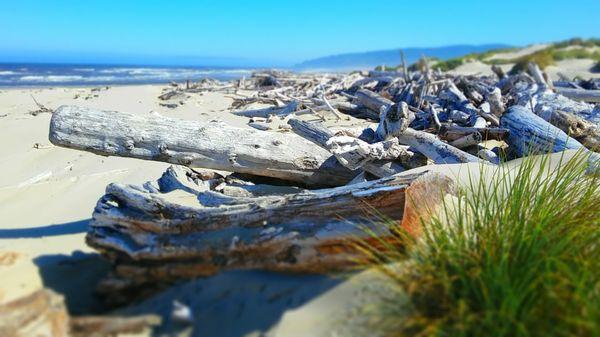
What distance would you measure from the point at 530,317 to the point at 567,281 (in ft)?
0.76

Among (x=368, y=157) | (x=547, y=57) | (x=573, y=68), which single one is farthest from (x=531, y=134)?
(x=547, y=57)

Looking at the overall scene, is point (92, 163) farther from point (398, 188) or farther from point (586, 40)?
point (586, 40)

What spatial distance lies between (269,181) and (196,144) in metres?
0.98

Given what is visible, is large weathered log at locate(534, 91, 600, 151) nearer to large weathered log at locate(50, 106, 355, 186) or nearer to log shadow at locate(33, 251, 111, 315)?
large weathered log at locate(50, 106, 355, 186)

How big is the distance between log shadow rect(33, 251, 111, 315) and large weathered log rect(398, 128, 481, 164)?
3.79 metres

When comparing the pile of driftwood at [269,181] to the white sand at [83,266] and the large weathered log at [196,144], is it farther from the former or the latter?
the white sand at [83,266]

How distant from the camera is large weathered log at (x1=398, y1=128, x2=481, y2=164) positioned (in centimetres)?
538

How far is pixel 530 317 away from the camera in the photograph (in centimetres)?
196

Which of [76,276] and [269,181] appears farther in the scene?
[269,181]

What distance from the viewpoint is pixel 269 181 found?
17.0 ft

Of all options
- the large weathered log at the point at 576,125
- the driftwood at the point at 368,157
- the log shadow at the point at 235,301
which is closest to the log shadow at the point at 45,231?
the log shadow at the point at 235,301

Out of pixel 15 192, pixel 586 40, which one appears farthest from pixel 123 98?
pixel 586 40

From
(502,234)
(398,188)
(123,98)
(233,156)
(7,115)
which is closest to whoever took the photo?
(502,234)

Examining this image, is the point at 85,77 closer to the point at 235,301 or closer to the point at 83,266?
the point at 83,266
